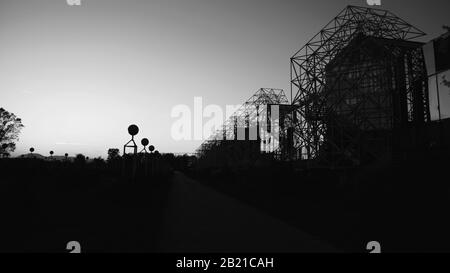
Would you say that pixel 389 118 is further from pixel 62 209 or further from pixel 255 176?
pixel 62 209

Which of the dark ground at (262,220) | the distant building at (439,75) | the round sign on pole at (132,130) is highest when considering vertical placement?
the distant building at (439,75)

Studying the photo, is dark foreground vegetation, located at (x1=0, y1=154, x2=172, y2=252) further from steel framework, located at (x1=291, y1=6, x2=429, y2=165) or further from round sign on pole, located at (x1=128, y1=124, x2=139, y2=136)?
steel framework, located at (x1=291, y1=6, x2=429, y2=165)

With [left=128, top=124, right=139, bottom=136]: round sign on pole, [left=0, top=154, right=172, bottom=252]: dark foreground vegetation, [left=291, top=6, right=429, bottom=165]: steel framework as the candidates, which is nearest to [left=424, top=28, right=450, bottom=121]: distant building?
[left=291, top=6, right=429, bottom=165]: steel framework

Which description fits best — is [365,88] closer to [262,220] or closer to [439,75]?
[439,75]

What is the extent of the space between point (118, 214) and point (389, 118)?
2064 centimetres

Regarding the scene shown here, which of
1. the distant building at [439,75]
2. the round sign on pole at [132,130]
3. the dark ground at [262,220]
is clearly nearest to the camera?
the dark ground at [262,220]

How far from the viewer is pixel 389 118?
2131 cm

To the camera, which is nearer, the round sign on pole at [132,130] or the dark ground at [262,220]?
the dark ground at [262,220]

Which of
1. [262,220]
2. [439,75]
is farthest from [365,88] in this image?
[262,220]

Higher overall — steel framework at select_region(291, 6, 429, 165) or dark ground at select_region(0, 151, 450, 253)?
steel framework at select_region(291, 6, 429, 165)

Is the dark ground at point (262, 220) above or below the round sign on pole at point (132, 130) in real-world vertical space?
below

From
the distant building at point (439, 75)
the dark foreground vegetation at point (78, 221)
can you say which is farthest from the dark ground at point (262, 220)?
the distant building at point (439, 75)

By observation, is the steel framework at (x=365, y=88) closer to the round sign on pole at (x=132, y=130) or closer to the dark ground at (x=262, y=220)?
the dark ground at (x=262, y=220)
